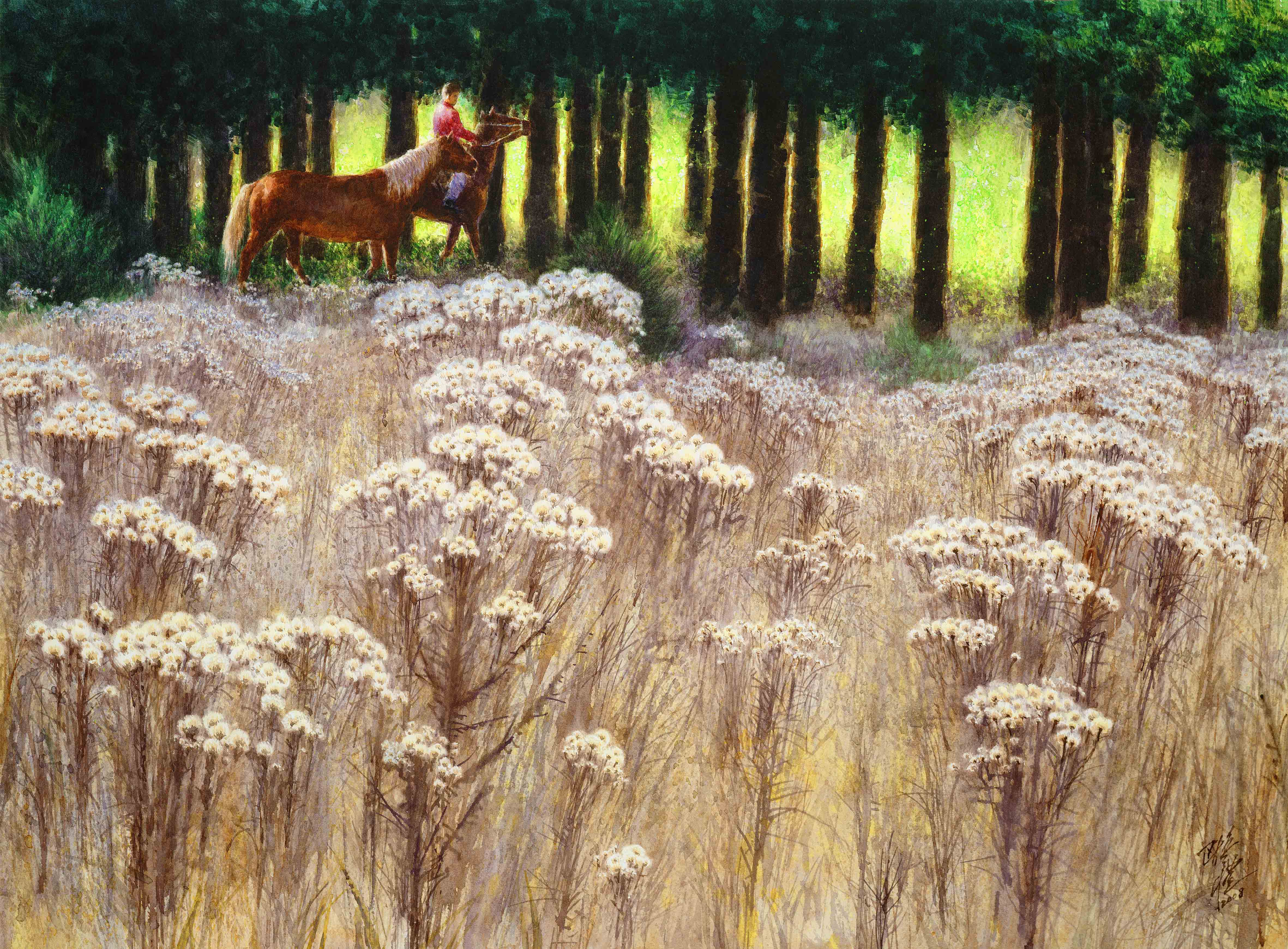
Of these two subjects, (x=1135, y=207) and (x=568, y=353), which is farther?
(x=1135, y=207)

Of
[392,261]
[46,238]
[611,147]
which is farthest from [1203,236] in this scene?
[46,238]

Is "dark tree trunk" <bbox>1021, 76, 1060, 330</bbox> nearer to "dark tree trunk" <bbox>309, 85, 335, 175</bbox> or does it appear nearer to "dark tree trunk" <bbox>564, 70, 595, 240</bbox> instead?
"dark tree trunk" <bbox>564, 70, 595, 240</bbox>

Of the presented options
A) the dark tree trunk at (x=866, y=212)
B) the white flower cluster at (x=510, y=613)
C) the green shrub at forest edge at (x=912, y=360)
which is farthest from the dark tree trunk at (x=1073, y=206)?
the white flower cluster at (x=510, y=613)

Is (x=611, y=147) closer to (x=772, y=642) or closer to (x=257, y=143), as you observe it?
(x=257, y=143)

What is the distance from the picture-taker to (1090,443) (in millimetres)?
3293

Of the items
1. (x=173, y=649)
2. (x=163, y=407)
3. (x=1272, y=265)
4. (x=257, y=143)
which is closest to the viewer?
(x=173, y=649)

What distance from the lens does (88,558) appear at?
287cm

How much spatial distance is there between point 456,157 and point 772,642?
2.17 metres

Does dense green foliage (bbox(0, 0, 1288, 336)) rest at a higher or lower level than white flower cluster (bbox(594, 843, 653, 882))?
higher

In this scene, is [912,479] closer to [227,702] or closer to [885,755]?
[885,755]

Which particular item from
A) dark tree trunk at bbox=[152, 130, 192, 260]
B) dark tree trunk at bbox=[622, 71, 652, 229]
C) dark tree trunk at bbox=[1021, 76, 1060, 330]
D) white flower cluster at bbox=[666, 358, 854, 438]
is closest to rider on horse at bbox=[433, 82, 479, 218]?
dark tree trunk at bbox=[622, 71, 652, 229]

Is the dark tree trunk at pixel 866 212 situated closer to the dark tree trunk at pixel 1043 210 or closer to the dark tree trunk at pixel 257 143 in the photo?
the dark tree trunk at pixel 1043 210

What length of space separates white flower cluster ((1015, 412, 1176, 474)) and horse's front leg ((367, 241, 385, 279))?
2.51m

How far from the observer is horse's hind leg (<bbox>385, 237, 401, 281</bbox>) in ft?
12.9
